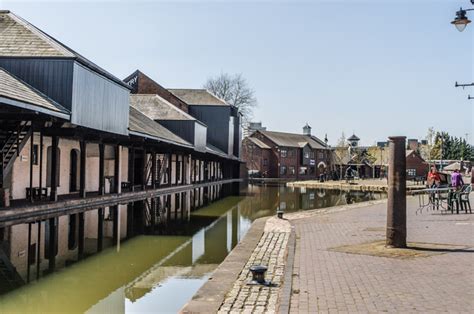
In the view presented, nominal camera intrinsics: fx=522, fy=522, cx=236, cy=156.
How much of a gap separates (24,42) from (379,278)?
1468cm

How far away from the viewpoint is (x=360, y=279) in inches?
259

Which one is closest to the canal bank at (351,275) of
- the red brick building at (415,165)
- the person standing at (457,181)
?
the person standing at (457,181)

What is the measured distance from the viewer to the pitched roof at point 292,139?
239ft

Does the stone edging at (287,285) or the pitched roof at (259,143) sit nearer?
the stone edging at (287,285)

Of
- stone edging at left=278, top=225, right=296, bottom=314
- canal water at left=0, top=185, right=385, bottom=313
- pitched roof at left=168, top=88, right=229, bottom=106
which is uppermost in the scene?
pitched roof at left=168, top=88, right=229, bottom=106

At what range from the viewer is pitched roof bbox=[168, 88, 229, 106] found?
48188mm

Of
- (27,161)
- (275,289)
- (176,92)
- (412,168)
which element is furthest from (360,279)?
(412,168)

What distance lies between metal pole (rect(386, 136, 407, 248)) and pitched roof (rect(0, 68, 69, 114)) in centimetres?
822

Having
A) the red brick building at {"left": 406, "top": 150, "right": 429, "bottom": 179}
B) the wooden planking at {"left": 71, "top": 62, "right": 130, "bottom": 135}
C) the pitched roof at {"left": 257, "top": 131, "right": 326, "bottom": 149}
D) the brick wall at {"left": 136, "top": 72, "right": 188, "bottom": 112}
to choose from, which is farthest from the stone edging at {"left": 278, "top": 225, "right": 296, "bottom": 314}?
the red brick building at {"left": 406, "top": 150, "right": 429, "bottom": 179}

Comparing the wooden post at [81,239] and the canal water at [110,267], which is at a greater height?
the wooden post at [81,239]

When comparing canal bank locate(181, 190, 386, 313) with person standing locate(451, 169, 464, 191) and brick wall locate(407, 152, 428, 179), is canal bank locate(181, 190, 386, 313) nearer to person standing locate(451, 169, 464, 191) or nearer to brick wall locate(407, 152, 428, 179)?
person standing locate(451, 169, 464, 191)

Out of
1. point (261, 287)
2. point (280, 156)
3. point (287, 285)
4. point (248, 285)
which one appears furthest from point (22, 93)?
point (280, 156)

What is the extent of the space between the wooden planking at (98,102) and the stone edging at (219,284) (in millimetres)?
9380

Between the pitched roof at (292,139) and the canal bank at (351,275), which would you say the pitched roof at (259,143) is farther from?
the canal bank at (351,275)
